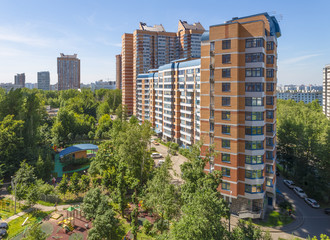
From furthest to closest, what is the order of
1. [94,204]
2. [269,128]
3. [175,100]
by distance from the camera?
[175,100] < [269,128] < [94,204]

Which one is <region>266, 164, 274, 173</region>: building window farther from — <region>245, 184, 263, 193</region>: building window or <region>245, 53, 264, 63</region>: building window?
<region>245, 53, 264, 63</region>: building window

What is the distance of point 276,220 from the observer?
112 feet

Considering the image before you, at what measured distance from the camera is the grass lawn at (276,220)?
33188 millimetres

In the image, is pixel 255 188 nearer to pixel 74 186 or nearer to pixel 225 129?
pixel 225 129

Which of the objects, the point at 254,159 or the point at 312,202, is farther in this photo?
the point at 312,202

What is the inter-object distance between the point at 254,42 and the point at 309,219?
28249 mm

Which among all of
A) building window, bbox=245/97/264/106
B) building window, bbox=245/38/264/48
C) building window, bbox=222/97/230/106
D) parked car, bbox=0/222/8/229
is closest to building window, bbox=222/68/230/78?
building window, bbox=222/97/230/106

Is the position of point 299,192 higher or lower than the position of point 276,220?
higher

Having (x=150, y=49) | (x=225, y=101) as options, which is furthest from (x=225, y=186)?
(x=150, y=49)

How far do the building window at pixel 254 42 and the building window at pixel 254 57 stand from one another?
124 centimetres

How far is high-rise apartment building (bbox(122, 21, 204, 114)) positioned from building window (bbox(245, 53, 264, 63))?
77360 mm

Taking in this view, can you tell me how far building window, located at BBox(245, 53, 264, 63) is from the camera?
32938mm

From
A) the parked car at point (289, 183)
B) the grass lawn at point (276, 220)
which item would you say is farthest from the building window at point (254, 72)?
the parked car at point (289, 183)

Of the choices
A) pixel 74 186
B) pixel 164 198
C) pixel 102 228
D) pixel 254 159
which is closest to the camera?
pixel 102 228
